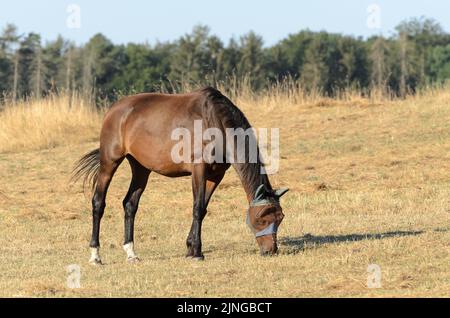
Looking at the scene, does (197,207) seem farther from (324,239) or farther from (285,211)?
(285,211)

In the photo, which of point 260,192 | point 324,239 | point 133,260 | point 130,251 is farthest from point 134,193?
point 324,239

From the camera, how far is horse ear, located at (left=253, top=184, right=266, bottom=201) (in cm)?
1021

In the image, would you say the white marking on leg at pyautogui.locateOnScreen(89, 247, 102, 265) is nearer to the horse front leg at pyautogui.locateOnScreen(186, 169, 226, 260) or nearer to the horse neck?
the horse front leg at pyautogui.locateOnScreen(186, 169, 226, 260)

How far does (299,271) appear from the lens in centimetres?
924

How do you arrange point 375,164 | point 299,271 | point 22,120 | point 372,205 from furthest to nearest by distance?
point 22,120
point 375,164
point 372,205
point 299,271

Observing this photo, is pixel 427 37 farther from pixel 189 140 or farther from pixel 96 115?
pixel 189 140

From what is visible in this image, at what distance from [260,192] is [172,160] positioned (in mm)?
1168

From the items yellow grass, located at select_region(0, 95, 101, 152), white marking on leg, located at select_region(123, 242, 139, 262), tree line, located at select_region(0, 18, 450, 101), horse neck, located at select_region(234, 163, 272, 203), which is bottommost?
white marking on leg, located at select_region(123, 242, 139, 262)

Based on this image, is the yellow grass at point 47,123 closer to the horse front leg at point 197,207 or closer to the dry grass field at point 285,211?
the dry grass field at point 285,211

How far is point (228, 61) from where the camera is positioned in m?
55.6

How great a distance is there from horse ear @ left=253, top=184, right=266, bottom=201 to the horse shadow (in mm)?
897

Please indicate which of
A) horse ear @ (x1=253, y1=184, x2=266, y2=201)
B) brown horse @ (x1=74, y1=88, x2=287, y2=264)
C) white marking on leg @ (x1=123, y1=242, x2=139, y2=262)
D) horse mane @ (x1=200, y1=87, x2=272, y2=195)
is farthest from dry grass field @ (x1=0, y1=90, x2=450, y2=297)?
horse mane @ (x1=200, y1=87, x2=272, y2=195)
